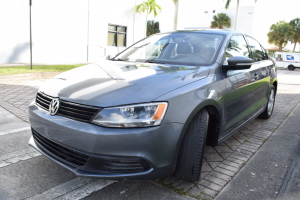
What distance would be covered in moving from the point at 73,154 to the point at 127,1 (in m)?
17.0

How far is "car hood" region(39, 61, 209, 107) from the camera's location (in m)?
2.11

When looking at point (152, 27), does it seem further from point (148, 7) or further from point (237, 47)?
point (237, 47)

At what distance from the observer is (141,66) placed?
9.54 ft

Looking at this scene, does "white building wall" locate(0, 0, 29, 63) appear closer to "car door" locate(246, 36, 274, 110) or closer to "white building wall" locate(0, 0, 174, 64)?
"white building wall" locate(0, 0, 174, 64)

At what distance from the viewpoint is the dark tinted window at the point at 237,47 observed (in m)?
3.24

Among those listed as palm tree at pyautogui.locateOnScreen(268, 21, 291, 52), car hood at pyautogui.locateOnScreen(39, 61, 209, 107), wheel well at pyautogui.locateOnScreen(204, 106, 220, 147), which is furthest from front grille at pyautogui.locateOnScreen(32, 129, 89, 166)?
palm tree at pyautogui.locateOnScreen(268, 21, 291, 52)

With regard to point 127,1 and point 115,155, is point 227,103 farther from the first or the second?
point 127,1

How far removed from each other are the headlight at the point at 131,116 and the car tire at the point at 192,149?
42 cm

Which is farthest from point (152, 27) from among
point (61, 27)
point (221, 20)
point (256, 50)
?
point (256, 50)

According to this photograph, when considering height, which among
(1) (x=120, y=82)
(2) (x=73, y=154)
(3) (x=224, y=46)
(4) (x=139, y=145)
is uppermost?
(3) (x=224, y=46)

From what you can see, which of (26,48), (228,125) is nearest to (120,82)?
(228,125)

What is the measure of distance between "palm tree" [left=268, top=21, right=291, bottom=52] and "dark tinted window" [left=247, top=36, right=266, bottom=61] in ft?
148

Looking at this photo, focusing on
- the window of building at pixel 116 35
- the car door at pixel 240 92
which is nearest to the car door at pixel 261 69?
the car door at pixel 240 92

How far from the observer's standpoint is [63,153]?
2.30 metres
